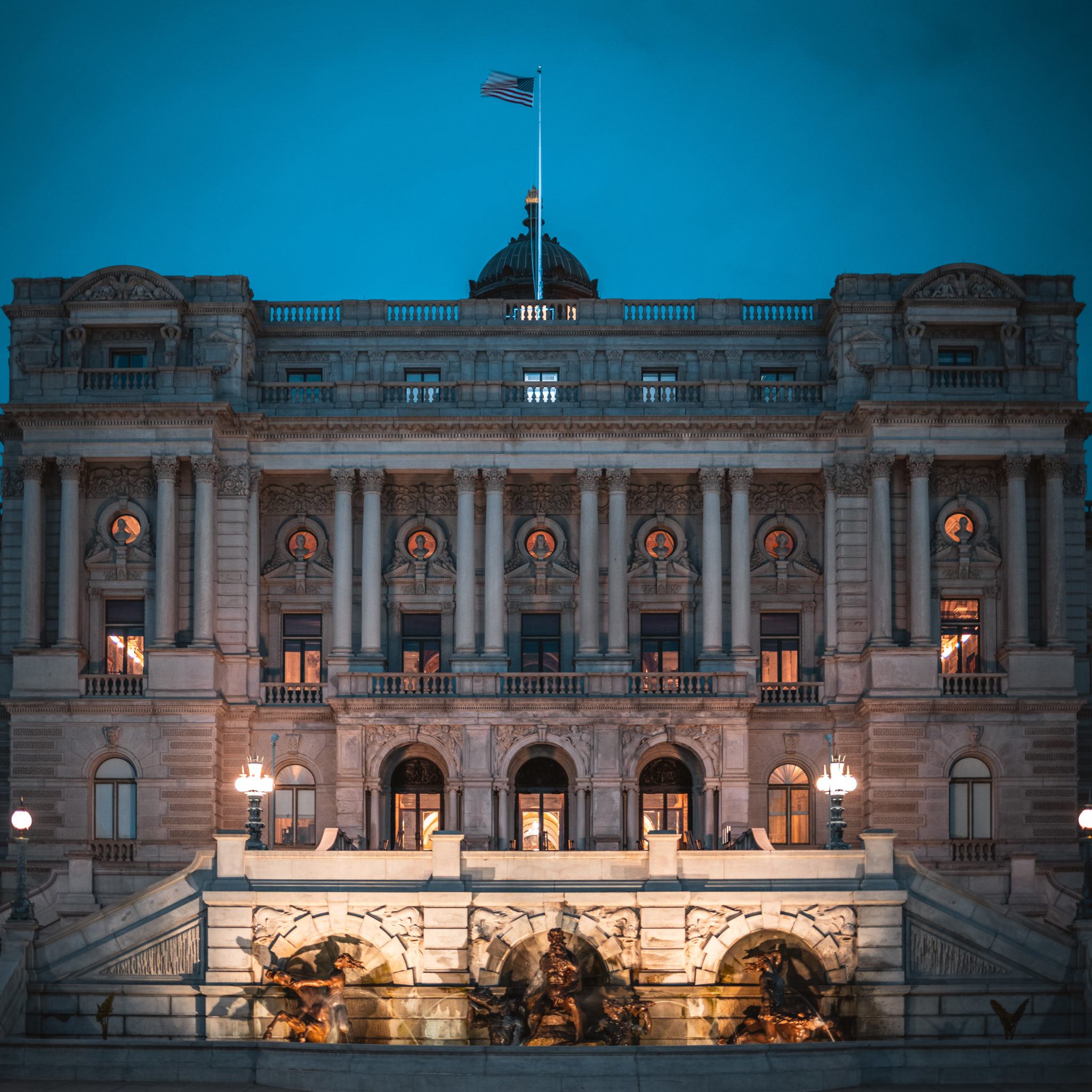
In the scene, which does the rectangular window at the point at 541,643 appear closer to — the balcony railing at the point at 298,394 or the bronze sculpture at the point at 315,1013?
the balcony railing at the point at 298,394

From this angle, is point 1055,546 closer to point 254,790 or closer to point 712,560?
point 712,560

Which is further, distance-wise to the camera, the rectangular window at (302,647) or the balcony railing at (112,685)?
the rectangular window at (302,647)

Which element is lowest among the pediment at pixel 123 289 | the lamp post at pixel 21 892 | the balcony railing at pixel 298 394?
the lamp post at pixel 21 892

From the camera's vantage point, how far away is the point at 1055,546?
58469 mm

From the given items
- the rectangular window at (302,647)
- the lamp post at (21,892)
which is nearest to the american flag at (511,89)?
the rectangular window at (302,647)

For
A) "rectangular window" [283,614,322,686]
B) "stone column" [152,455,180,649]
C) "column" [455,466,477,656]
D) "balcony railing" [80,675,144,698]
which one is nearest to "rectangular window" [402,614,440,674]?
"column" [455,466,477,656]

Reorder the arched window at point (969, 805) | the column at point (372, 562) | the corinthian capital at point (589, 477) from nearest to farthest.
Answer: the arched window at point (969, 805) < the column at point (372, 562) < the corinthian capital at point (589, 477)

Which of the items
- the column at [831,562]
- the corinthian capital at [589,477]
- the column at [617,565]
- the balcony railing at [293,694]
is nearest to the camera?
the balcony railing at [293,694]

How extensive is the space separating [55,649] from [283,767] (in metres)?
8.24

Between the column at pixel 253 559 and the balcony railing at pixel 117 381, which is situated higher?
the balcony railing at pixel 117 381

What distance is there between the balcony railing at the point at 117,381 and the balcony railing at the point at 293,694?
10703mm

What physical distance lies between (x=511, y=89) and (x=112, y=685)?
26.1 metres

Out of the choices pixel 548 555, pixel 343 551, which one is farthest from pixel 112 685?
pixel 548 555

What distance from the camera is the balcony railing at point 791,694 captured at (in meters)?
58.6
